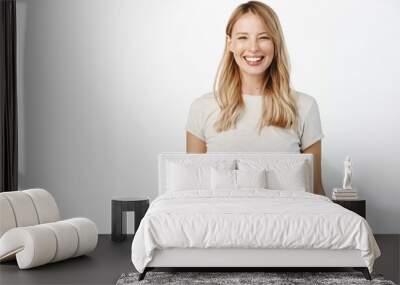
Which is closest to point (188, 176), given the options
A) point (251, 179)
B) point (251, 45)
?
point (251, 179)

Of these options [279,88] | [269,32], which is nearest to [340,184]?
[279,88]

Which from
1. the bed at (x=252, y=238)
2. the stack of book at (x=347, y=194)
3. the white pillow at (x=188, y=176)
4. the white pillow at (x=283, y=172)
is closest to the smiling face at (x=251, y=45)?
the white pillow at (x=283, y=172)

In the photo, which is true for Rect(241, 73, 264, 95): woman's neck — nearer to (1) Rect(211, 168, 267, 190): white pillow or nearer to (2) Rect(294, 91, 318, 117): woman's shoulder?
(2) Rect(294, 91, 318, 117): woman's shoulder

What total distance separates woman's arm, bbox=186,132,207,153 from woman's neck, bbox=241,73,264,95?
0.68 meters

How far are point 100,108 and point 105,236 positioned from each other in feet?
4.36

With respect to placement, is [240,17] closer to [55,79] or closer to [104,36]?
[104,36]

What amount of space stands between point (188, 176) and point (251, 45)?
5.22ft

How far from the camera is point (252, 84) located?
735cm

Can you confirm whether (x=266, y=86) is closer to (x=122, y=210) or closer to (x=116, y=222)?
(x=122, y=210)

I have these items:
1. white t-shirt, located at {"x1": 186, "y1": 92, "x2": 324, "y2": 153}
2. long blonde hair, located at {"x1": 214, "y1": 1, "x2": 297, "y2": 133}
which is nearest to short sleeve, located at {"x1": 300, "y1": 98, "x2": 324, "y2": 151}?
white t-shirt, located at {"x1": 186, "y1": 92, "x2": 324, "y2": 153}

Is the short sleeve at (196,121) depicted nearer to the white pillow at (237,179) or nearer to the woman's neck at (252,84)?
the woman's neck at (252,84)

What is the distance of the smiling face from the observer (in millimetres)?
7305

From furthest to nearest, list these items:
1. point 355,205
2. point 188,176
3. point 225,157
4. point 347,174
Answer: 1. point 347,174
2. point 225,157
3. point 355,205
4. point 188,176

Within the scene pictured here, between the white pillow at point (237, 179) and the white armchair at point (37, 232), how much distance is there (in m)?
1.18
